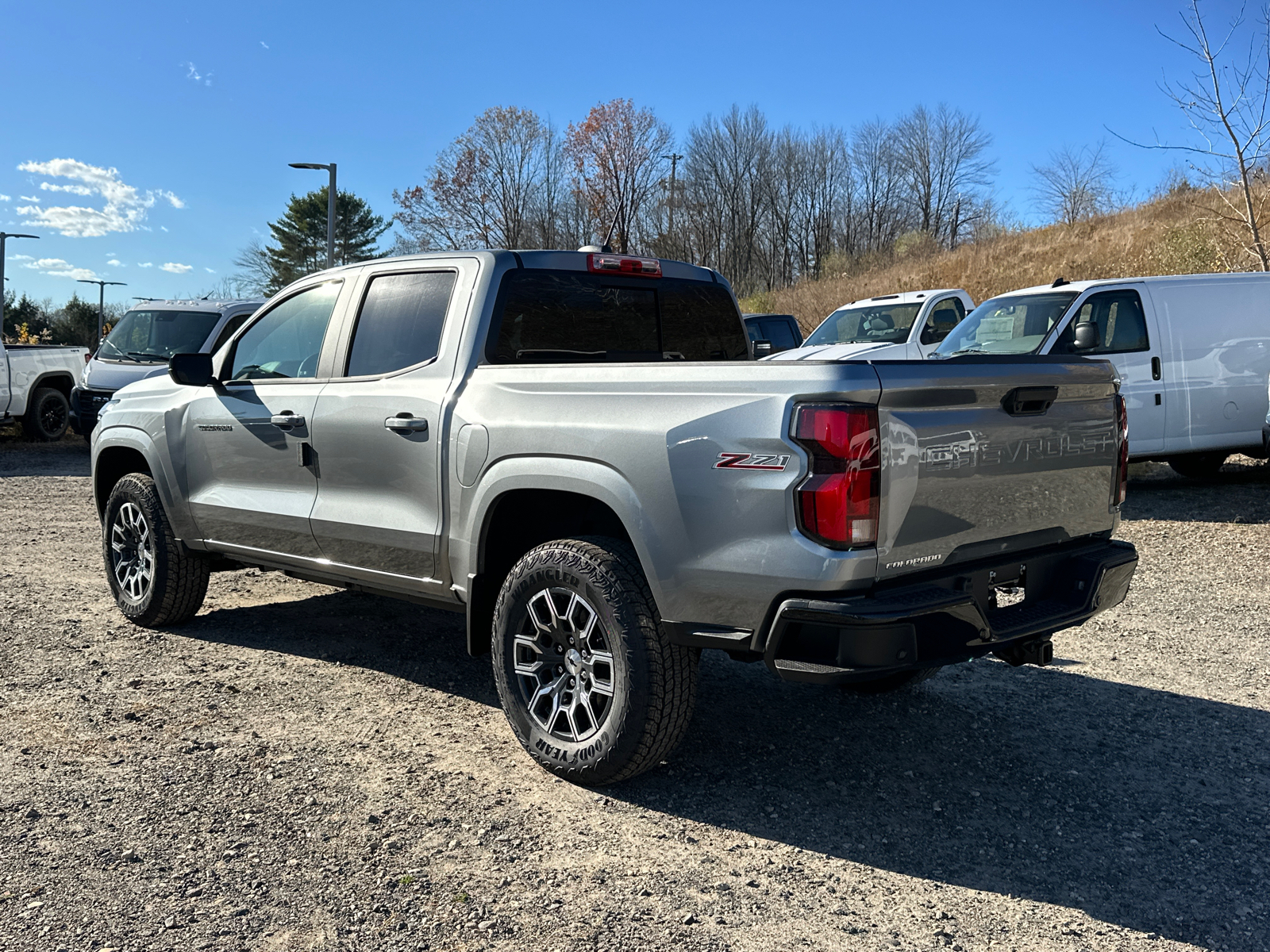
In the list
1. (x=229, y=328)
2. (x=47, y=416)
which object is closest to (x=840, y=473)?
(x=229, y=328)

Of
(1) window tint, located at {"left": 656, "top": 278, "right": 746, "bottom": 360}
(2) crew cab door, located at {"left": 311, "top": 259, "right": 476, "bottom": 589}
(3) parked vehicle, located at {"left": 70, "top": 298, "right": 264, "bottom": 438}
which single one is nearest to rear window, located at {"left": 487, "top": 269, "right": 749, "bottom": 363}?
(1) window tint, located at {"left": 656, "top": 278, "right": 746, "bottom": 360}

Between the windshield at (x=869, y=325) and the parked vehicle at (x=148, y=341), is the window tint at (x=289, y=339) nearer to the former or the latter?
the windshield at (x=869, y=325)

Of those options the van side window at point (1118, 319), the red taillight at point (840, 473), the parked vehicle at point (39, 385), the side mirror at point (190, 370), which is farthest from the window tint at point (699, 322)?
the parked vehicle at point (39, 385)

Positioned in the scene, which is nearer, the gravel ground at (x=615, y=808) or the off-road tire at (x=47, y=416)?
the gravel ground at (x=615, y=808)

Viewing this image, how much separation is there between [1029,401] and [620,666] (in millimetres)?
1659

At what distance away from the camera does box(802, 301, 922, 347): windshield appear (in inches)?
527

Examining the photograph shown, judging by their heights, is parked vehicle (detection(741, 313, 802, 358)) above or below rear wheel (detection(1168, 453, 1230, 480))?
above

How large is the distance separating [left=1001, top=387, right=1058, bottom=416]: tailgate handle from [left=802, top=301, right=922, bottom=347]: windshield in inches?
385

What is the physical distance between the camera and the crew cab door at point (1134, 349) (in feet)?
32.3

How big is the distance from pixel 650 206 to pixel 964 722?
45.5m

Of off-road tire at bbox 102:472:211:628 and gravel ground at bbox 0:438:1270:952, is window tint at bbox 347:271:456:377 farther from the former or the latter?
off-road tire at bbox 102:472:211:628

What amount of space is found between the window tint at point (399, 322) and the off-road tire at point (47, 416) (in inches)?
579

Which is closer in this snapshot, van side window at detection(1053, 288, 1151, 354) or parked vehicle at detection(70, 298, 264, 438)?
van side window at detection(1053, 288, 1151, 354)

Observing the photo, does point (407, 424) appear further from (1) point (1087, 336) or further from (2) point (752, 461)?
(1) point (1087, 336)
